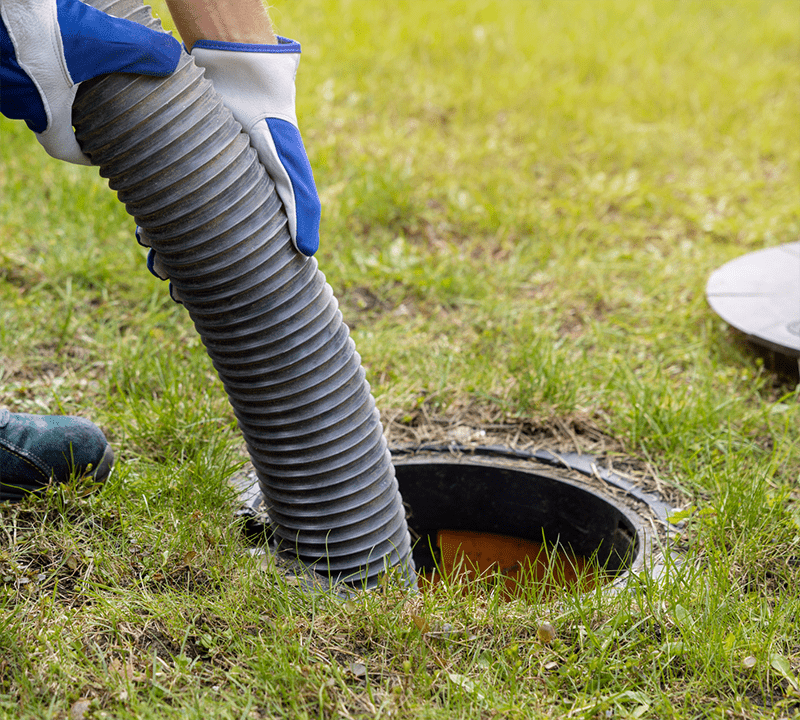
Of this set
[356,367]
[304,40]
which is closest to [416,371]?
[356,367]

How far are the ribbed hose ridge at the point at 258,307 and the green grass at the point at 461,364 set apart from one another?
232 mm

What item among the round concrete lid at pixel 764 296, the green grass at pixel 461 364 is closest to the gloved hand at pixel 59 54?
the green grass at pixel 461 364

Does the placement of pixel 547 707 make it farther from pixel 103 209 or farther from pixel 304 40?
pixel 304 40

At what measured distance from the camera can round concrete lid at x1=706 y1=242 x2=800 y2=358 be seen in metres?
2.71

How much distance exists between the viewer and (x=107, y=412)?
2.35 meters

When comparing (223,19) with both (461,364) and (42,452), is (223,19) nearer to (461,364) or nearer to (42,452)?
(42,452)

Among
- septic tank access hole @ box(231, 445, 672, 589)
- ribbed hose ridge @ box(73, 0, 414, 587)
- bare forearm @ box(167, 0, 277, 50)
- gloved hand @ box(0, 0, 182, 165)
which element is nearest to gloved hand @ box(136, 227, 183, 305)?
ribbed hose ridge @ box(73, 0, 414, 587)

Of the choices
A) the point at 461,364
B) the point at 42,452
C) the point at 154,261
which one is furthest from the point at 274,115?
the point at 461,364

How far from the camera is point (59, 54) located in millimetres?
1410

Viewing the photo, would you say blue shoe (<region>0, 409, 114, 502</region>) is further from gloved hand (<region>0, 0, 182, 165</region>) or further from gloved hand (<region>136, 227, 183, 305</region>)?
gloved hand (<region>0, 0, 182, 165</region>)

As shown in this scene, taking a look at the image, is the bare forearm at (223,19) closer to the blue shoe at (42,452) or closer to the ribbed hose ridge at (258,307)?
the ribbed hose ridge at (258,307)

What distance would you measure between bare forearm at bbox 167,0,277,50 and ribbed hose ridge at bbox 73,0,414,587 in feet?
0.28

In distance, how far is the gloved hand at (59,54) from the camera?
1379 mm

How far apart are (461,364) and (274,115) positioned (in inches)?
48.1
